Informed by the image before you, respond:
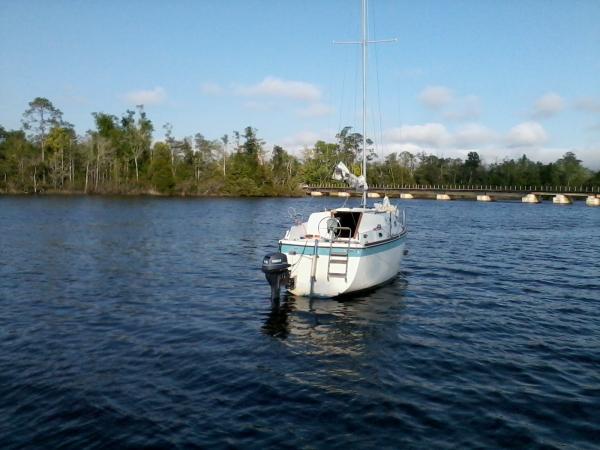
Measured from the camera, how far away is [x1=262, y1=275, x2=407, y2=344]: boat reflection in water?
1398 cm

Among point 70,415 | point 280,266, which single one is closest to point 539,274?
point 280,266

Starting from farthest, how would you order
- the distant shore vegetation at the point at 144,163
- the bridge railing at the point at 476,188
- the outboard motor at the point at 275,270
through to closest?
the bridge railing at the point at 476,188, the distant shore vegetation at the point at 144,163, the outboard motor at the point at 275,270

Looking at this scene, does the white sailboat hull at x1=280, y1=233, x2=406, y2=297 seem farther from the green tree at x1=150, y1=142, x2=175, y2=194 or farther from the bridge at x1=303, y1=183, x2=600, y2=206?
the bridge at x1=303, y1=183, x2=600, y2=206

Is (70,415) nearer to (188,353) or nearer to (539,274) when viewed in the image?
(188,353)

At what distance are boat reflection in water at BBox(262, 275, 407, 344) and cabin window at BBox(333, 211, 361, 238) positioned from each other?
2.59 metres

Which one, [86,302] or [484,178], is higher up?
[484,178]

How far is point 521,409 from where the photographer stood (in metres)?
9.74

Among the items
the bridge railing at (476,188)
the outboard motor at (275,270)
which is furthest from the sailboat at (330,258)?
the bridge railing at (476,188)

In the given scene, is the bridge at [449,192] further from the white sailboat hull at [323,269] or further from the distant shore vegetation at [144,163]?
the white sailboat hull at [323,269]

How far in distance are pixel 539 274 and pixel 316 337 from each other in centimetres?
1533

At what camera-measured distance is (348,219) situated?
2030 cm

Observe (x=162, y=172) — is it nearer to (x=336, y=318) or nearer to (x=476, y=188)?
(x=476, y=188)

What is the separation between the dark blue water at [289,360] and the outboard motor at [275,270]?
828mm

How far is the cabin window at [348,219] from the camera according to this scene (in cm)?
1983
